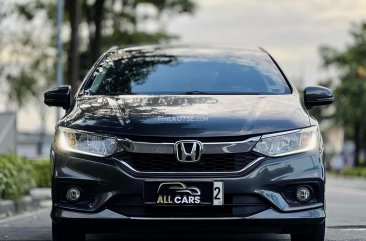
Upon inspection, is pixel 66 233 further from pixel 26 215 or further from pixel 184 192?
pixel 26 215

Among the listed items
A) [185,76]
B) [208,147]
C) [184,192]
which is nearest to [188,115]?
[208,147]

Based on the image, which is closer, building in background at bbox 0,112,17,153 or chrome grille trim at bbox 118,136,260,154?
chrome grille trim at bbox 118,136,260,154

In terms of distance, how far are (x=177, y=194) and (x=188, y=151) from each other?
27 centimetres

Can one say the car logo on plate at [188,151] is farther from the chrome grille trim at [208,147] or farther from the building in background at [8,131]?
the building in background at [8,131]

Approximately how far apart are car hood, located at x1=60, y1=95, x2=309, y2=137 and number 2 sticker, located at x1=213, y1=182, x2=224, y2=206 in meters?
0.32

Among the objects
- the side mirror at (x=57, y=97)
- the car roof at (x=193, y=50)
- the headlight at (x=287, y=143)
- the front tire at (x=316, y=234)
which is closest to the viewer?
the headlight at (x=287, y=143)

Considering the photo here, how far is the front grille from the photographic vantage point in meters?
5.43

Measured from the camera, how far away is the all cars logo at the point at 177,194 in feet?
17.7

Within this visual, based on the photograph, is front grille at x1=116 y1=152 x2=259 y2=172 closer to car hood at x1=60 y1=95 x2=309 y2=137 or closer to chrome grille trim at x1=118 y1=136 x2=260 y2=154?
chrome grille trim at x1=118 y1=136 x2=260 y2=154

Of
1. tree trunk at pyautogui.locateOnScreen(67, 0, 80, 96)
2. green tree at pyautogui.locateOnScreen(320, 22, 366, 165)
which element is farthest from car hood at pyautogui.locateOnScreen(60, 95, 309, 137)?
green tree at pyautogui.locateOnScreen(320, 22, 366, 165)

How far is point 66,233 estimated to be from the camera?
19.6ft

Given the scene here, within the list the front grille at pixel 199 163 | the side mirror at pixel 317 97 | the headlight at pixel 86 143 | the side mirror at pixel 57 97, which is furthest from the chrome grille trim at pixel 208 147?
the side mirror at pixel 57 97

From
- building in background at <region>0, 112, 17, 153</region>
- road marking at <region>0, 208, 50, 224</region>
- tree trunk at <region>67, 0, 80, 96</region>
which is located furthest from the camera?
tree trunk at <region>67, 0, 80, 96</region>

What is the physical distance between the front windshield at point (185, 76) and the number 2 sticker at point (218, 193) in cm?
116
